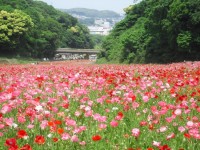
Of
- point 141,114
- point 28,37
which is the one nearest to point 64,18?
point 28,37

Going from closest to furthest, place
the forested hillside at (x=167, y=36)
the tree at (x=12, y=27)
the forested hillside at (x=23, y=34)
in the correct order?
the forested hillside at (x=167, y=36), the tree at (x=12, y=27), the forested hillside at (x=23, y=34)

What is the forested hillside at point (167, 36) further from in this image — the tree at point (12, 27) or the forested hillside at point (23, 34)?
the forested hillside at point (23, 34)

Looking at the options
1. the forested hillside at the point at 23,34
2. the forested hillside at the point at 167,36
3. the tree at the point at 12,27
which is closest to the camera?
the forested hillside at the point at 167,36

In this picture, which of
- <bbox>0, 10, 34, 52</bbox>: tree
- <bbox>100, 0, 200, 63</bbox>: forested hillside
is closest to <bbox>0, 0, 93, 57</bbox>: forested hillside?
<bbox>0, 10, 34, 52</bbox>: tree

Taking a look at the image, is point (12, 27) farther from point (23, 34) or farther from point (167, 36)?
point (167, 36)

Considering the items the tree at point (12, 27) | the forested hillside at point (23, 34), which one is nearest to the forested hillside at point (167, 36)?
the tree at point (12, 27)

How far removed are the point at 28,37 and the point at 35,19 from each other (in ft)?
59.6

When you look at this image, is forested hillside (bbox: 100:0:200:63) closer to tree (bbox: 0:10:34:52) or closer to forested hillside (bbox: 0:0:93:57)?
tree (bbox: 0:10:34:52)

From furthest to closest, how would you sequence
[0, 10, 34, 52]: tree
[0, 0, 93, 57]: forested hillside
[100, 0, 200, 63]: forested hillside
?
[0, 0, 93, 57]: forested hillside → [0, 10, 34, 52]: tree → [100, 0, 200, 63]: forested hillside

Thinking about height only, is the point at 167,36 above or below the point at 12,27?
below

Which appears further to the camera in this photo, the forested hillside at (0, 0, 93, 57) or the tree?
the forested hillside at (0, 0, 93, 57)

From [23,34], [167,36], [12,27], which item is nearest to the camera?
[167,36]

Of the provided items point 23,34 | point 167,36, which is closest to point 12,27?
point 23,34

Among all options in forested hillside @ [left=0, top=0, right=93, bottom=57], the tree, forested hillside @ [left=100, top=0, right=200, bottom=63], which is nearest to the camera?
forested hillside @ [left=100, top=0, right=200, bottom=63]
